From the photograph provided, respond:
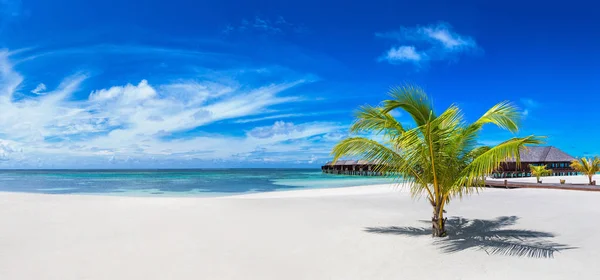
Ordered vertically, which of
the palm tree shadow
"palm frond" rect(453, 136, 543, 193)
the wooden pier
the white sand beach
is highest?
"palm frond" rect(453, 136, 543, 193)

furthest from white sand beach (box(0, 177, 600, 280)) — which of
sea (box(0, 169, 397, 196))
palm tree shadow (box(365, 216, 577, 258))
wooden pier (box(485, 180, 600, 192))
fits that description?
sea (box(0, 169, 397, 196))

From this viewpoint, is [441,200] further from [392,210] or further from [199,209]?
[199,209]

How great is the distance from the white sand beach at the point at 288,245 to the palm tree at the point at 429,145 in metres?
1.03

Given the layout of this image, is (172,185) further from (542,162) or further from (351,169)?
(351,169)

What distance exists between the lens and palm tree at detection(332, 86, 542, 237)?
6453 millimetres

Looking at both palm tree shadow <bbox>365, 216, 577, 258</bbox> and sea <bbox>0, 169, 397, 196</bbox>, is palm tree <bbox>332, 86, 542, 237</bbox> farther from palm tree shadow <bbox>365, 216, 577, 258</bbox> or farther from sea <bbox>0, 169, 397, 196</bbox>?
sea <bbox>0, 169, 397, 196</bbox>

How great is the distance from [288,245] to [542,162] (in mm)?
46089

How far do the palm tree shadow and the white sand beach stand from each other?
0.02 meters

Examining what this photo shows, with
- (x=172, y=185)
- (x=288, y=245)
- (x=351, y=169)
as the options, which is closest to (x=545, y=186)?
(x=288, y=245)

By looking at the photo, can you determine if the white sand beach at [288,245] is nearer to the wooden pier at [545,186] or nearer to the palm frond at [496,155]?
the palm frond at [496,155]

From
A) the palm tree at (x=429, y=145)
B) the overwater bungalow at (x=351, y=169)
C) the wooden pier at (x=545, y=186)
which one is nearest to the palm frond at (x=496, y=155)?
the palm tree at (x=429, y=145)

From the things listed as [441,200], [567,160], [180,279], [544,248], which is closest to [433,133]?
[441,200]

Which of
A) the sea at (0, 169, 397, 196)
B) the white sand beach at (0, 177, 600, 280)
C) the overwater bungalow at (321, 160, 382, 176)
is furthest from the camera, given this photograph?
the overwater bungalow at (321, 160, 382, 176)

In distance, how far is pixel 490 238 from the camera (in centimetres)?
669
